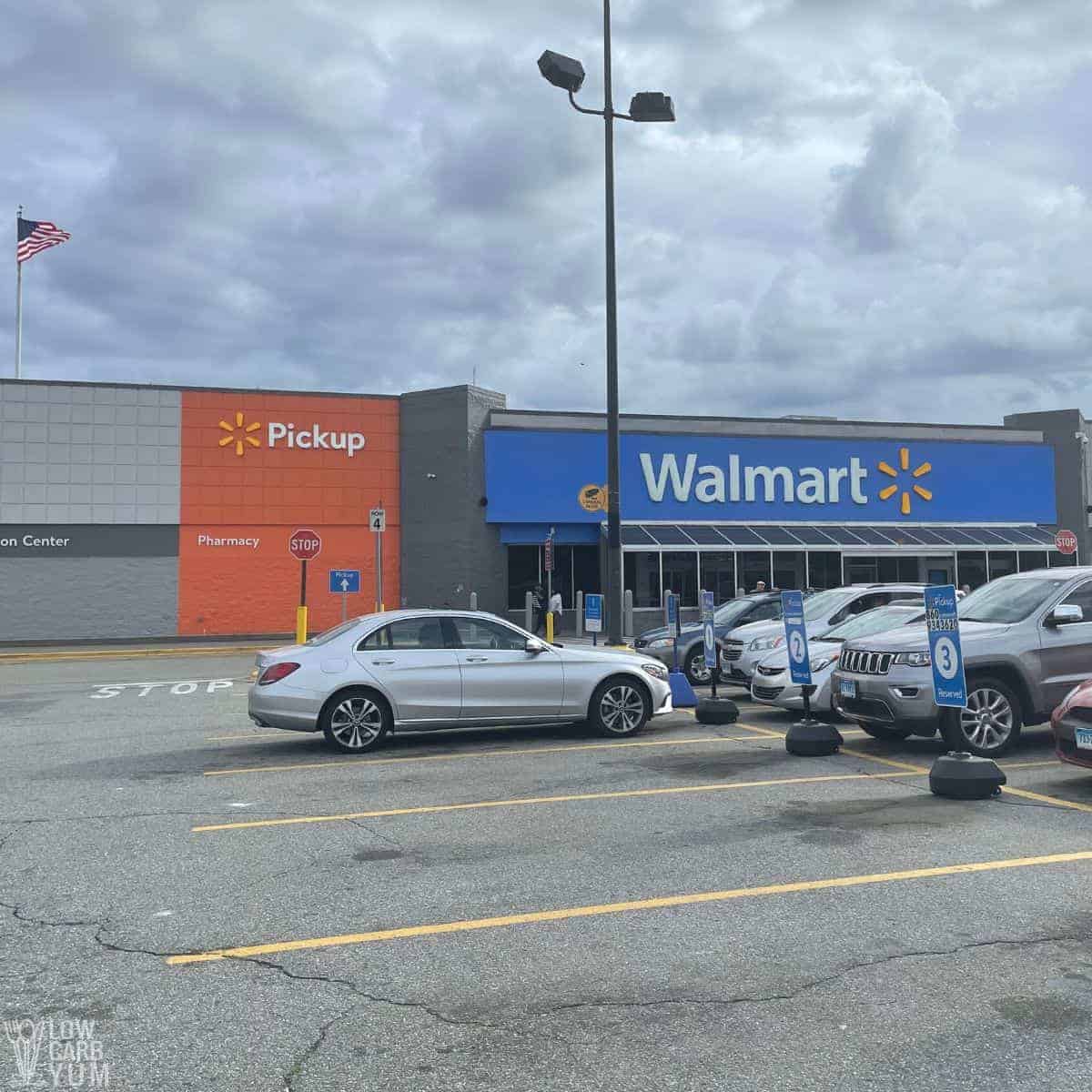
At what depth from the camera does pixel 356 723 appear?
1066 centimetres

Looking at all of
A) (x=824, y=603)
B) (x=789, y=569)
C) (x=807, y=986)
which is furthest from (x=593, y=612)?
(x=807, y=986)

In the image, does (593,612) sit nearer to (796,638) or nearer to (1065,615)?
(796,638)

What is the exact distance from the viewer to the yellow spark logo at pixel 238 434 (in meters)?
32.9

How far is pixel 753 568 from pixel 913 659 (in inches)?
944

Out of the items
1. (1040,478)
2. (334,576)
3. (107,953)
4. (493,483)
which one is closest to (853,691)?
(107,953)

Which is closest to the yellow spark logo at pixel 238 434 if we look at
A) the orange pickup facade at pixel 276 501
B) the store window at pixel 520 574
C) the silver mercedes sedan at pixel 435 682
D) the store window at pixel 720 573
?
the orange pickup facade at pixel 276 501

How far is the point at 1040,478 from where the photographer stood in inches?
1511

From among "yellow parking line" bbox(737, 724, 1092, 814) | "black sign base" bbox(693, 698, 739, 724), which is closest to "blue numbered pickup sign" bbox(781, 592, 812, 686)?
"yellow parking line" bbox(737, 724, 1092, 814)

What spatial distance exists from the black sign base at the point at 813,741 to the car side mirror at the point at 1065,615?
2.31m

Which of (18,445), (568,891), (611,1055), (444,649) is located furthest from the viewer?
(18,445)

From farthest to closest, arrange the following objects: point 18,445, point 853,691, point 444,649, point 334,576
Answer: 1. point 18,445
2. point 334,576
3. point 444,649
4. point 853,691

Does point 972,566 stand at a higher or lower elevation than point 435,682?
higher

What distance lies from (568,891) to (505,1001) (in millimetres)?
1518

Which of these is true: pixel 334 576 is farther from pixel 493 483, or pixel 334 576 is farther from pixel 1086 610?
pixel 1086 610
